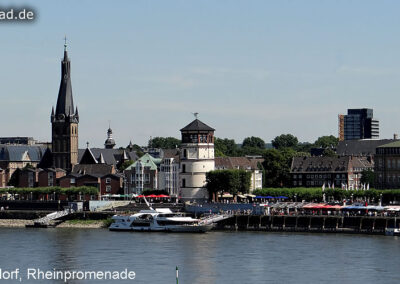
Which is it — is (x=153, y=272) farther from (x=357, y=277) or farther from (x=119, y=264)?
(x=357, y=277)

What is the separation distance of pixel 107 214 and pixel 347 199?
3161cm

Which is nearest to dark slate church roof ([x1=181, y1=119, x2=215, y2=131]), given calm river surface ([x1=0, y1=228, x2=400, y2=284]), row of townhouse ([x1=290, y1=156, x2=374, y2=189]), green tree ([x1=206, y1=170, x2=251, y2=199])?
green tree ([x1=206, y1=170, x2=251, y2=199])

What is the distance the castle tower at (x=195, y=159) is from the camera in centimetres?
13988

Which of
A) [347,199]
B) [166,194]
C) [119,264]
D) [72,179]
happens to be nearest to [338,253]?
[119,264]

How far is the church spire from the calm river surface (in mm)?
62160

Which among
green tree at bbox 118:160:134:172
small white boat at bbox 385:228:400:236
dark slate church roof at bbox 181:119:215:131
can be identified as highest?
dark slate church roof at bbox 181:119:215:131

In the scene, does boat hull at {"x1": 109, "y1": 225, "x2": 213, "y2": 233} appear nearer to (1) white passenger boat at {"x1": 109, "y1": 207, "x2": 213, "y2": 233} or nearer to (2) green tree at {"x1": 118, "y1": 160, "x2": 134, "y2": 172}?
(1) white passenger boat at {"x1": 109, "y1": 207, "x2": 213, "y2": 233}

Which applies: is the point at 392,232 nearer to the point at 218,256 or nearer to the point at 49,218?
the point at 218,256

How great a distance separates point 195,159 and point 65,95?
43.7 m

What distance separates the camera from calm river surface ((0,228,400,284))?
78375 mm

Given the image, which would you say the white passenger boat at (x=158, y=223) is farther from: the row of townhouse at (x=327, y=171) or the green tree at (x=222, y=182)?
the row of townhouse at (x=327, y=171)

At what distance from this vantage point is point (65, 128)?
17925cm

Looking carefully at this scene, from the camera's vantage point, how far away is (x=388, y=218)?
114688 millimetres

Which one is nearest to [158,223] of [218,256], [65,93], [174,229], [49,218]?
[174,229]
